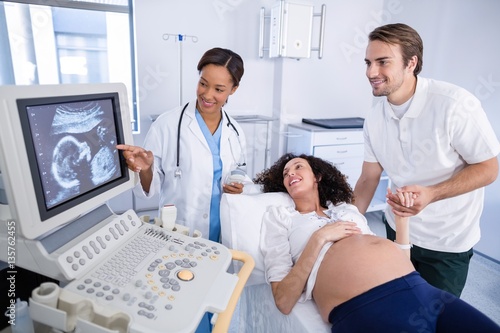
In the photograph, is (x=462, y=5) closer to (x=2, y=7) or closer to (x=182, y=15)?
(x=182, y=15)

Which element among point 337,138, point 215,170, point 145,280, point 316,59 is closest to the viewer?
point 145,280

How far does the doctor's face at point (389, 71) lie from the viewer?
4.75ft

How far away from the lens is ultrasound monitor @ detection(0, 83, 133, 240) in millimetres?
608

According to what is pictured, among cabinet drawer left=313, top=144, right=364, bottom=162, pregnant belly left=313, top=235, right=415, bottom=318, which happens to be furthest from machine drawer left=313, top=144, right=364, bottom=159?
pregnant belly left=313, top=235, right=415, bottom=318

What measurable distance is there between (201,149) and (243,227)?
0.38 m

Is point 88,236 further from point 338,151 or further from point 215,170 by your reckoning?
point 338,151

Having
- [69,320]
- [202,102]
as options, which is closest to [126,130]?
[69,320]

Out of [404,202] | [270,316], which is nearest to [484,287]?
[404,202]

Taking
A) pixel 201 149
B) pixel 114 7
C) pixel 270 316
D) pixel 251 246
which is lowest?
pixel 270 316

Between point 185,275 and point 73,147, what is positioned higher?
point 73,147

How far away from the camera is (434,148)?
4.75 feet

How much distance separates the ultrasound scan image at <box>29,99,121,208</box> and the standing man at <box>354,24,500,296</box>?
106cm

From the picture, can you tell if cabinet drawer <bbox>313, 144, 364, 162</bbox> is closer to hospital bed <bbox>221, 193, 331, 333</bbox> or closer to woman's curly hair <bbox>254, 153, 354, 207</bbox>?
woman's curly hair <bbox>254, 153, 354, 207</bbox>

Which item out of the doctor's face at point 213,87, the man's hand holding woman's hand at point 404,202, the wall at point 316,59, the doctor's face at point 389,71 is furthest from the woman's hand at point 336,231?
the wall at point 316,59
